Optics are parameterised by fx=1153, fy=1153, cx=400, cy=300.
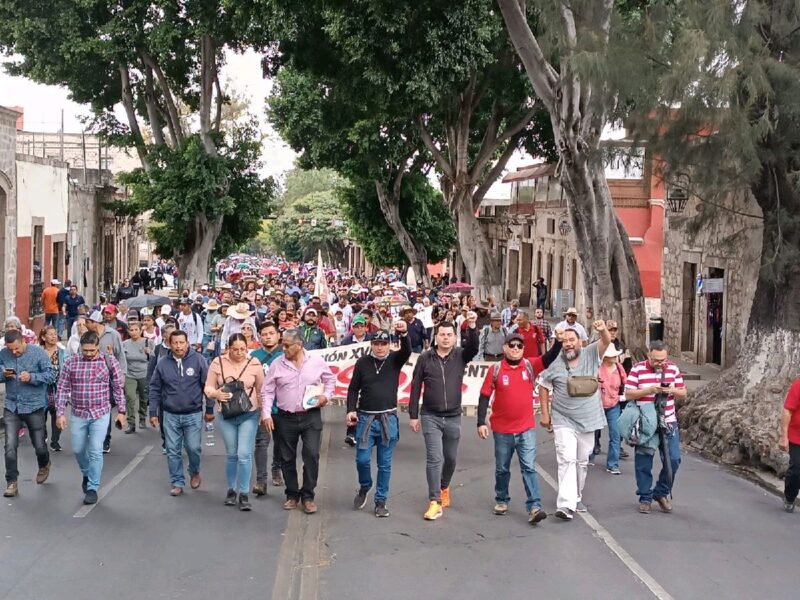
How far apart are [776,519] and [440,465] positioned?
10.1 feet

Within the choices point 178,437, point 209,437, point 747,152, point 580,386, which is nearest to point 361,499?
point 178,437

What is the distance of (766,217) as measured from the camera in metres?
14.6

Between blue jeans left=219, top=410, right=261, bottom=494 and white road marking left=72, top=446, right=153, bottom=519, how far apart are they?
1.32 m

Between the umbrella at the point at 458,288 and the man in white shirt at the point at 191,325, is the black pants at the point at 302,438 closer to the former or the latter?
the man in white shirt at the point at 191,325

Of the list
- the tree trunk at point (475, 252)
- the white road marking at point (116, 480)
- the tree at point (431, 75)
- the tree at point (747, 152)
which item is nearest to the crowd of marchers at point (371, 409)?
the white road marking at point (116, 480)

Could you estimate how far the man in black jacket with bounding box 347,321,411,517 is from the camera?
9.98 metres

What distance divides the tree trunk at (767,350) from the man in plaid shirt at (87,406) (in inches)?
288

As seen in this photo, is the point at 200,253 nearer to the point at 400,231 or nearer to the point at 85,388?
the point at 400,231

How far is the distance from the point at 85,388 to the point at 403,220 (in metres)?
35.4

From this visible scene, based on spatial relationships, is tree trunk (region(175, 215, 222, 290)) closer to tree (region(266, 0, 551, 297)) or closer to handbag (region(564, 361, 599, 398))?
tree (region(266, 0, 551, 297))

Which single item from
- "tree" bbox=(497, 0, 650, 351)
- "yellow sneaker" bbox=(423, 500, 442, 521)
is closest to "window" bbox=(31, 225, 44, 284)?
"tree" bbox=(497, 0, 650, 351)

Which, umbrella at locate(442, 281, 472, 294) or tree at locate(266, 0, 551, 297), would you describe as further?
umbrella at locate(442, 281, 472, 294)

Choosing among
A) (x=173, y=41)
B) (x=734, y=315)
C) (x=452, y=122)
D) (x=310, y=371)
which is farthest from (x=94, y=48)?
(x=310, y=371)

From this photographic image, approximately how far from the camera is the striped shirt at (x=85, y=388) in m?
10.4
